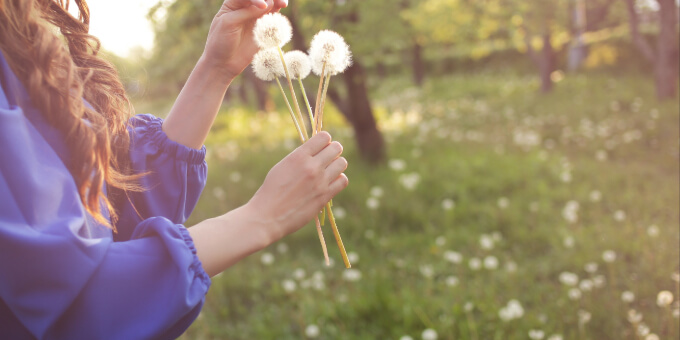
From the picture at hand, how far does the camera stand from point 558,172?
4.76 metres

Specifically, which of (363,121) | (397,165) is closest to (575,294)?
(397,165)

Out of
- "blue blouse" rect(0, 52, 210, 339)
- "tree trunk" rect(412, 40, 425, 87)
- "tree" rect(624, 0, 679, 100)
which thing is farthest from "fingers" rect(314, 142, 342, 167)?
"tree trunk" rect(412, 40, 425, 87)

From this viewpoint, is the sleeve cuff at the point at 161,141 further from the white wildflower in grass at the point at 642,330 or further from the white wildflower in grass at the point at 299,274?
the white wildflower in grass at the point at 642,330

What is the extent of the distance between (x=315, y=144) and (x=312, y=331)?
1910mm

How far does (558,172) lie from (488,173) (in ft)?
2.26

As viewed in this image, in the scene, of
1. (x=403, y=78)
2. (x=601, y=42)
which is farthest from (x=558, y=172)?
(x=403, y=78)

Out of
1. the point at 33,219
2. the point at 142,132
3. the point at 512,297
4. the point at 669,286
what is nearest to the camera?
the point at 33,219

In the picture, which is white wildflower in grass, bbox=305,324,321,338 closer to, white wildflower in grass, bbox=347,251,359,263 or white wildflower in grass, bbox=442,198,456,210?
white wildflower in grass, bbox=347,251,359,263

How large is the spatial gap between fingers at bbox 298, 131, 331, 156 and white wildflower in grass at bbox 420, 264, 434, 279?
7.43 feet

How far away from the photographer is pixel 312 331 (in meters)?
2.61

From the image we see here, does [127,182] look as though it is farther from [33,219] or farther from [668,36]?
[668,36]

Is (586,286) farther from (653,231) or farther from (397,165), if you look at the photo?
(397,165)

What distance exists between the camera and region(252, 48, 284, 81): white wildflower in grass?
107 cm

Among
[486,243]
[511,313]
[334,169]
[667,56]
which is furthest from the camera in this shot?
[667,56]
